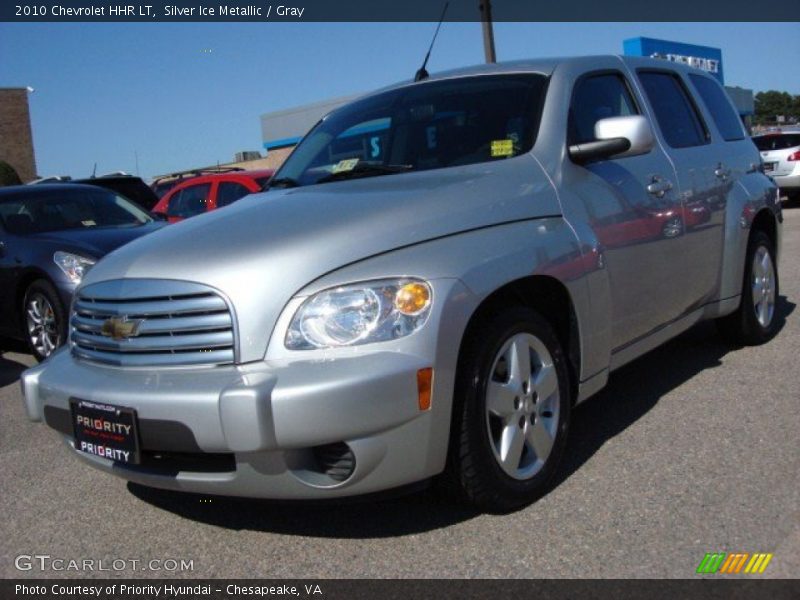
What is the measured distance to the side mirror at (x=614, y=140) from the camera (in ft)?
12.3

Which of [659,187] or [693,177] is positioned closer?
[659,187]

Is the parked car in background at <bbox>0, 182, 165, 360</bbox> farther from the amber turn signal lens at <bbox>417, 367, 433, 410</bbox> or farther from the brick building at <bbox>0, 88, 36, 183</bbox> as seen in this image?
the brick building at <bbox>0, 88, 36, 183</bbox>

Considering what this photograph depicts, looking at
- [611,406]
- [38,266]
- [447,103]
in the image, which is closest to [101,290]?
[447,103]

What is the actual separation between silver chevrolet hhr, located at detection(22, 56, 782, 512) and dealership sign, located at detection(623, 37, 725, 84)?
20413 millimetres

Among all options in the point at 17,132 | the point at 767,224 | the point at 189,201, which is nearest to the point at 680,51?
the point at 189,201

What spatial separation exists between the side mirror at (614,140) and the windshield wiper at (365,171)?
0.75 meters

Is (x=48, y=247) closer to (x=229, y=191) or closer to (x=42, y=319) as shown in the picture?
(x=42, y=319)

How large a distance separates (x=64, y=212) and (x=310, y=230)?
525 cm

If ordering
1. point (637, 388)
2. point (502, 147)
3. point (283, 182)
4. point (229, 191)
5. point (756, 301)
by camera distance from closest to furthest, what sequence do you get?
point (502, 147) < point (283, 182) < point (637, 388) < point (756, 301) < point (229, 191)

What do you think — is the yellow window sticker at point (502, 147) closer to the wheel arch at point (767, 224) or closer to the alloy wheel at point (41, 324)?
the wheel arch at point (767, 224)

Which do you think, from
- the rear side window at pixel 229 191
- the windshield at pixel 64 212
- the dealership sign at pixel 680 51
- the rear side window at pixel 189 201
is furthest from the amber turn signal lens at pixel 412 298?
the dealership sign at pixel 680 51

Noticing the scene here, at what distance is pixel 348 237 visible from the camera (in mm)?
2990

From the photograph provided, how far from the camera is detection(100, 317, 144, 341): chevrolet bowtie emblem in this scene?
310 cm

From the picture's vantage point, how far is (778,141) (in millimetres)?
17109
